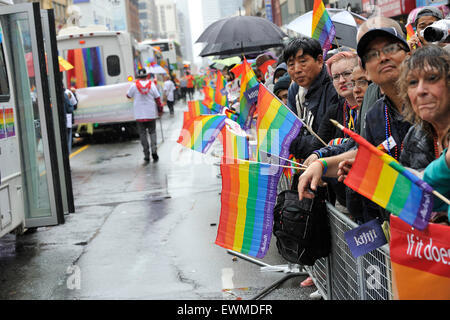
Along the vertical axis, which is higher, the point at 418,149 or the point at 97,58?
the point at 97,58

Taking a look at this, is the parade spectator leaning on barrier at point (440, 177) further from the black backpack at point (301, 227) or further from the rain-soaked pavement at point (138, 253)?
the rain-soaked pavement at point (138, 253)

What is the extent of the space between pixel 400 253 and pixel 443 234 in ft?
0.86

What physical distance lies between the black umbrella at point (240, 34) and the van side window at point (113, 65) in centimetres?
975

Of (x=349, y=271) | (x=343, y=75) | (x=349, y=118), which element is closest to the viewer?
(x=349, y=271)

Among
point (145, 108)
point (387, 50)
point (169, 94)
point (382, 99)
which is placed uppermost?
point (387, 50)

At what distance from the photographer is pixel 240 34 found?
11367mm

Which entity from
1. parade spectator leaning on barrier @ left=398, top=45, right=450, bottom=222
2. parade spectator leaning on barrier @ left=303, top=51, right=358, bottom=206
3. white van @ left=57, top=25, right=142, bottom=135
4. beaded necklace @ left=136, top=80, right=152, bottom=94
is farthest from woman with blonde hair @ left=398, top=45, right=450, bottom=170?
white van @ left=57, top=25, right=142, bottom=135

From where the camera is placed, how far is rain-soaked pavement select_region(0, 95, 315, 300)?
5.75 metres

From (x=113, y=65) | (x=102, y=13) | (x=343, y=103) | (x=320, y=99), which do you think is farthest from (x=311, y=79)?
(x=102, y=13)

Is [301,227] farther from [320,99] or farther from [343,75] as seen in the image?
[320,99]

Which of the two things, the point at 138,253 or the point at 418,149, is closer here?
the point at 418,149

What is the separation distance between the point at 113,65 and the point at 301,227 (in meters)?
18.1

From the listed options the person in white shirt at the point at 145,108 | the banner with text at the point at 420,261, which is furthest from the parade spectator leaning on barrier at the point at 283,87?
the person in white shirt at the point at 145,108

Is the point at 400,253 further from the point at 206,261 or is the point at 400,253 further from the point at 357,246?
the point at 206,261
